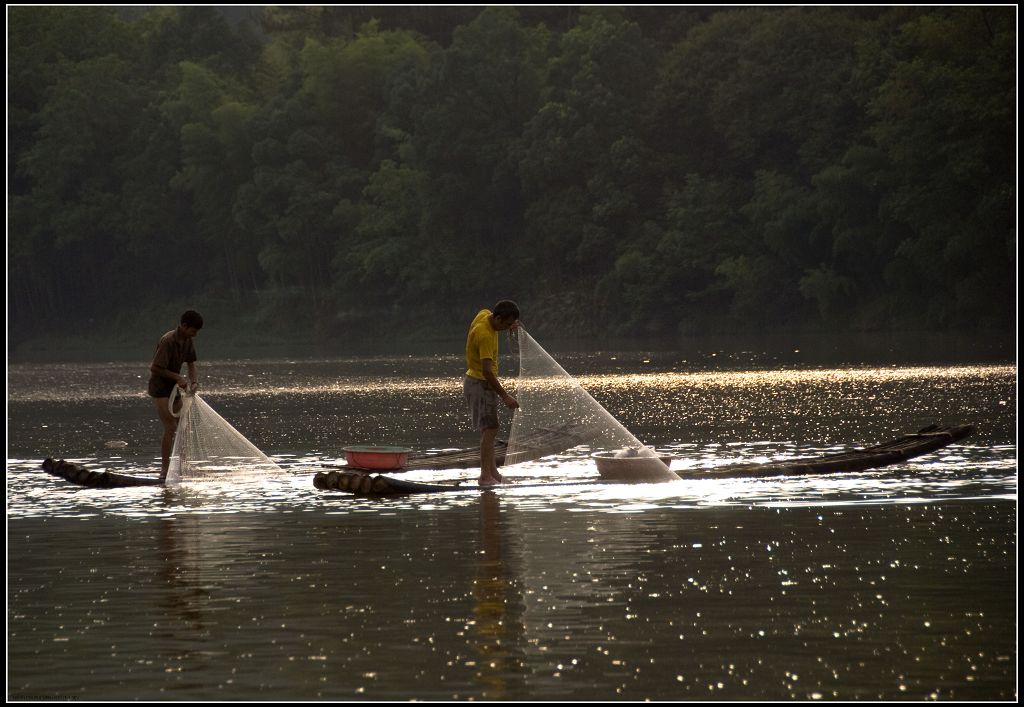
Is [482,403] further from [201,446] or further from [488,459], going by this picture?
[201,446]

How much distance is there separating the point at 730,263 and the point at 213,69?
45.4 metres

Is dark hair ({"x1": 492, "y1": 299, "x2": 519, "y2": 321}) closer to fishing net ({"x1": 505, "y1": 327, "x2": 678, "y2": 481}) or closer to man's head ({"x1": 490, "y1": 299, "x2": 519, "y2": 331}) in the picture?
man's head ({"x1": 490, "y1": 299, "x2": 519, "y2": 331})

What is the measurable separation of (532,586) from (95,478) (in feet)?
24.4

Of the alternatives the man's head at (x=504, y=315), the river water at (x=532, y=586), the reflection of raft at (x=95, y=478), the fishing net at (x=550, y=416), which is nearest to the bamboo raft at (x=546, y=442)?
the fishing net at (x=550, y=416)

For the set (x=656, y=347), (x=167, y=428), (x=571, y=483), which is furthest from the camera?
(x=656, y=347)

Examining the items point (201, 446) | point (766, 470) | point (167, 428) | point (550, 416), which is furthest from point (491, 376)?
point (167, 428)

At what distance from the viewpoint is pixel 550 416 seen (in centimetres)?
1848

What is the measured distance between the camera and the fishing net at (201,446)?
17.8 meters

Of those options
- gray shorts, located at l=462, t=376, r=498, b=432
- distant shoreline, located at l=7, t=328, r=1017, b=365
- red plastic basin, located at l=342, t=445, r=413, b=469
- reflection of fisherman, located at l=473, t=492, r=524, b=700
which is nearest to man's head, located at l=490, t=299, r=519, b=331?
gray shorts, located at l=462, t=376, r=498, b=432

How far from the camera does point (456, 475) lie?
18.4 meters

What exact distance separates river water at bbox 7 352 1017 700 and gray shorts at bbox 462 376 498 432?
761 millimetres

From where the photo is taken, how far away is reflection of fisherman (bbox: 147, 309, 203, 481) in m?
17.7

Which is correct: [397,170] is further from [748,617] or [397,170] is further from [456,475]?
[748,617]

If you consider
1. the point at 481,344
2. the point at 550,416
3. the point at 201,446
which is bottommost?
the point at 201,446
